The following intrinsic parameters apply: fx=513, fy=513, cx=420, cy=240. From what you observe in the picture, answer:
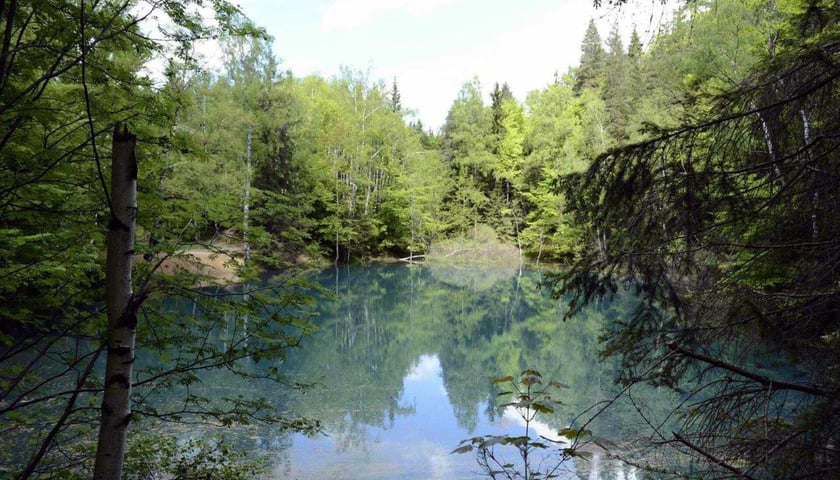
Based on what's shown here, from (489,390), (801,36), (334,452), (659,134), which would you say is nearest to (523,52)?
(659,134)

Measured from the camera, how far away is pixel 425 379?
9.72 metres

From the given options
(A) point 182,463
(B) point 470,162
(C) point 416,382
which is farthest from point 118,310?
(B) point 470,162

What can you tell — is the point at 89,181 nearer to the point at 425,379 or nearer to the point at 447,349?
the point at 425,379

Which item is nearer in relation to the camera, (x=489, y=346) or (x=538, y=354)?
(x=538, y=354)

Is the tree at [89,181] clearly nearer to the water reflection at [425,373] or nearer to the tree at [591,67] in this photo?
the water reflection at [425,373]

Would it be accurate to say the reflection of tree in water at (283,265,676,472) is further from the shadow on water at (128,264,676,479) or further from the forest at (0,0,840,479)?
the forest at (0,0,840,479)

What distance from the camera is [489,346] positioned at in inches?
483

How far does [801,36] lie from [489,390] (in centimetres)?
714

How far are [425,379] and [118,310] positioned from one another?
8480 millimetres

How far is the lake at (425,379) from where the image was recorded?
5.77 meters

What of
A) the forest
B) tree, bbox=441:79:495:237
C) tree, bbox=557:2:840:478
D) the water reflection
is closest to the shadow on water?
the water reflection

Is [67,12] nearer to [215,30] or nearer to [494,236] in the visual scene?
[215,30]

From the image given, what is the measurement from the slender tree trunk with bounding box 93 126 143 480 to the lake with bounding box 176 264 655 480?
67.2 inches

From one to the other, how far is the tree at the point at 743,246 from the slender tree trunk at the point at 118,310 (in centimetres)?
186
